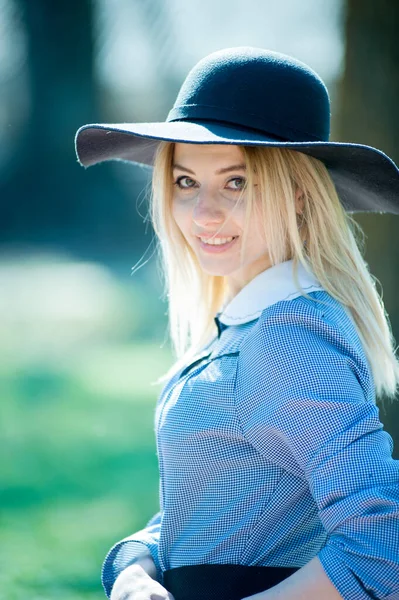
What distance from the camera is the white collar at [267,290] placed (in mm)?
1697

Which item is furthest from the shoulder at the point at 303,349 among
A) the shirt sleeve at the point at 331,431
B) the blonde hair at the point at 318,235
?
the blonde hair at the point at 318,235

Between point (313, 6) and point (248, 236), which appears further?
point (313, 6)

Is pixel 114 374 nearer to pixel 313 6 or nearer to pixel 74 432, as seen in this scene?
pixel 74 432

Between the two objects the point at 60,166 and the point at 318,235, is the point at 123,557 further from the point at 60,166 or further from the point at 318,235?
→ the point at 60,166

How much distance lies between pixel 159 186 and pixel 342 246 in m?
0.52

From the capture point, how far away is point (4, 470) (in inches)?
184

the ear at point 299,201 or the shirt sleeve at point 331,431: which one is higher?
the ear at point 299,201

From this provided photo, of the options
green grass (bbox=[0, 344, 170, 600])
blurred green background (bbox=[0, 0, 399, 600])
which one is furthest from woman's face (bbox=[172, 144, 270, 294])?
green grass (bbox=[0, 344, 170, 600])

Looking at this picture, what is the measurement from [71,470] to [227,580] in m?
3.17

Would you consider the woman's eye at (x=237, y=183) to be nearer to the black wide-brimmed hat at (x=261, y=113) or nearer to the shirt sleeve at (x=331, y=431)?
the black wide-brimmed hat at (x=261, y=113)

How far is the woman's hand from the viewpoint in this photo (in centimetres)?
166

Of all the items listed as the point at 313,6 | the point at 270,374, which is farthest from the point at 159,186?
the point at 313,6

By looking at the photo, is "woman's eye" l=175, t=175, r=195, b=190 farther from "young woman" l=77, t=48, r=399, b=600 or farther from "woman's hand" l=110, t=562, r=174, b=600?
"woman's hand" l=110, t=562, r=174, b=600

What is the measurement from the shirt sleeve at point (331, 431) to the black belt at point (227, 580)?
8.7 inches
